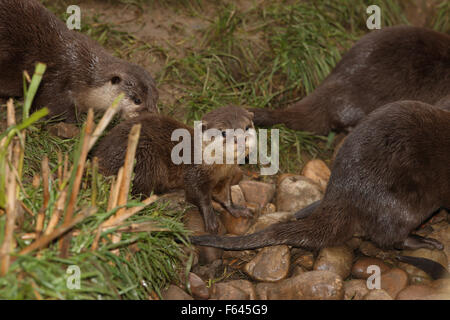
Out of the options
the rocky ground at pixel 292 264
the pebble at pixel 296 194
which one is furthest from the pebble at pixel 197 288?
the pebble at pixel 296 194

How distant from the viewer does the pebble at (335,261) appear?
2.46 metres

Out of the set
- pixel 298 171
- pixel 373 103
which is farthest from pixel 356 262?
pixel 373 103

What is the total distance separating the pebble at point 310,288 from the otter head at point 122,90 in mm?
1457

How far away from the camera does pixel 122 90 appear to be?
319 centimetres

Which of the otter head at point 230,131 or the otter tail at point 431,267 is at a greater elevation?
the otter head at point 230,131

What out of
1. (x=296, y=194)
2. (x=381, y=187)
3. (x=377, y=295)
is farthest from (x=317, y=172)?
(x=377, y=295)

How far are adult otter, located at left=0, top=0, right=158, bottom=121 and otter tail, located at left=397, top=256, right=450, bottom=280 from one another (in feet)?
5.54

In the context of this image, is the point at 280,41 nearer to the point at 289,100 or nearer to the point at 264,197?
Result: the point at 289,100

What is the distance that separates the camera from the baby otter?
2.61 metres

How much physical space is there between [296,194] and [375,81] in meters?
0.97

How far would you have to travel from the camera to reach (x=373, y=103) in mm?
3350

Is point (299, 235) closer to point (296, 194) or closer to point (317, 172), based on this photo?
point (296, 194)

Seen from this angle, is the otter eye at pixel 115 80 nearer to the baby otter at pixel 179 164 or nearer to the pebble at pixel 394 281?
the baby otter at pixel 179 164
